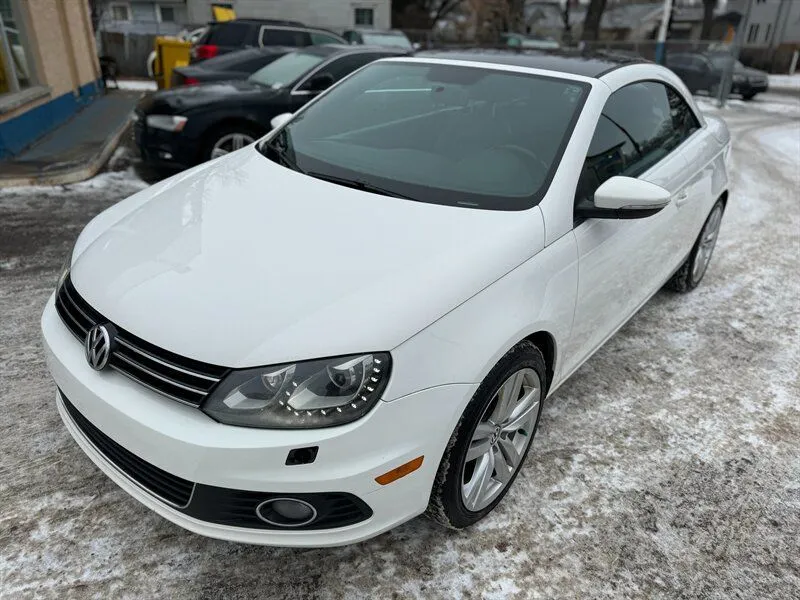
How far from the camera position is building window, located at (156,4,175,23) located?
34.0 metres

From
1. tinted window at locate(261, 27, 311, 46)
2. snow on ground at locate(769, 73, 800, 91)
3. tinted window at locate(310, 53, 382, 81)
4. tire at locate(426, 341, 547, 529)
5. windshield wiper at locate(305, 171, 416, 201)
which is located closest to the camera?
tire at locate(426, 341, 547, 529)

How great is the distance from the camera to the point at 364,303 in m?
1.91

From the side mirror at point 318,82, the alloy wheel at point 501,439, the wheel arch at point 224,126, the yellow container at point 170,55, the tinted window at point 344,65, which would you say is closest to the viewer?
the alloy wheel at point 501,439

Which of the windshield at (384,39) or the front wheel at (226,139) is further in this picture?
the windshield at (384,39)

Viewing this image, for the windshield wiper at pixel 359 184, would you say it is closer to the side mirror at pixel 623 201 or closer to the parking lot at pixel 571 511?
the side mirror at pixel 623 201

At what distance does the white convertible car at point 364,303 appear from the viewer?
1.80 meters

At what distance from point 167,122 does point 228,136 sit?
0.60 m

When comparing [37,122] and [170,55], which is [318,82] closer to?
[37,122]

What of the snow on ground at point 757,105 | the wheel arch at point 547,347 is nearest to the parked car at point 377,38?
the snow on ground at point 757,105

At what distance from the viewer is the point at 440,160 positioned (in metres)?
2.75

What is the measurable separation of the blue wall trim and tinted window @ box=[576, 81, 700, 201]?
22.7ft

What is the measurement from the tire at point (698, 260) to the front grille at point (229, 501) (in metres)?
3.24

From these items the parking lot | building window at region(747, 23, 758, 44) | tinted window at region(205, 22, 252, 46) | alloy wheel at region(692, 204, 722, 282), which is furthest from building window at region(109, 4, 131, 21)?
building window at region(747, 23, 758, 44)

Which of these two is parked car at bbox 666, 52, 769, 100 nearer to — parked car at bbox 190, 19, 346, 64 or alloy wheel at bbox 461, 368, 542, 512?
parked car at bbox 190, 19, 346, 64
